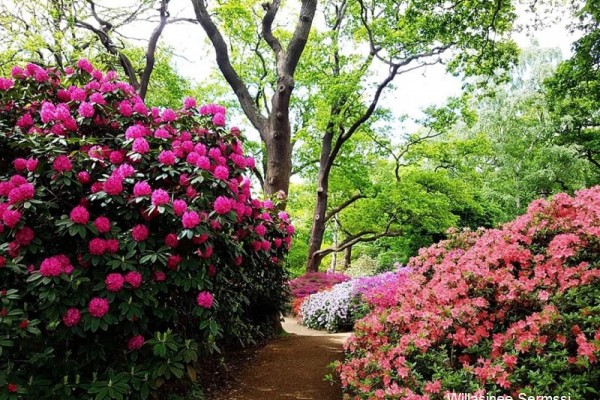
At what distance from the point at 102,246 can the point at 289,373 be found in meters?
2.20

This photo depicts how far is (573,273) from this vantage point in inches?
89.2

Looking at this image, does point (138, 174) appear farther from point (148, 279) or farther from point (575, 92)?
point (575, 92)

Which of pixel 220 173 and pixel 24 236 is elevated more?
pixel 220 173

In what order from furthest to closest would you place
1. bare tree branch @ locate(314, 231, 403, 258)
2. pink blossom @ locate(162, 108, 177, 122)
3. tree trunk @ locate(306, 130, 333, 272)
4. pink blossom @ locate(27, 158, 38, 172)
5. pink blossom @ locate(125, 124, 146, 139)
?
bare tree branch @ locate(314, 231, 403, 258) < tree trunk @ locate(306, 130, 333, 272) < pink blossom @ locate(162, 108, 177, 122) < pink blossom @ locate(125, 124, 146, 139) < pink blossom @ locate(27, 158, 38, 172)

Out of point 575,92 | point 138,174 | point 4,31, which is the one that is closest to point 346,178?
point 575,92

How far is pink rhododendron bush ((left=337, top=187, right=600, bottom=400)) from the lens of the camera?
1962 millimetres

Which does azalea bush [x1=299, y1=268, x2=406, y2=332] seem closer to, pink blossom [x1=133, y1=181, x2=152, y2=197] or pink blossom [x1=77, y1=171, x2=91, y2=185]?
pink blossom [x1=133, y1=181, x2=152, y2=197]

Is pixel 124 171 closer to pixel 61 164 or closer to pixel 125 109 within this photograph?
pixel 61 164

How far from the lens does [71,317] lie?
2277mm

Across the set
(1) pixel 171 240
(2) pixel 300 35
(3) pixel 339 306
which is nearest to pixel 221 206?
(1) pixel 171 240

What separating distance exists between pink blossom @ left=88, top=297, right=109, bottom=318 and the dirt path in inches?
57.5

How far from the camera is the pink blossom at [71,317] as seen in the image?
2279 millimetres

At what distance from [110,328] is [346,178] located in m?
11.4

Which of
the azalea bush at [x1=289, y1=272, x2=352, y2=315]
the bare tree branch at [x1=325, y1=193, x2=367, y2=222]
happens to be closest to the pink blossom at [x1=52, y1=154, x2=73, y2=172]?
the azalea bush at [x1=289, y1=272, x2=352, y2=315]
